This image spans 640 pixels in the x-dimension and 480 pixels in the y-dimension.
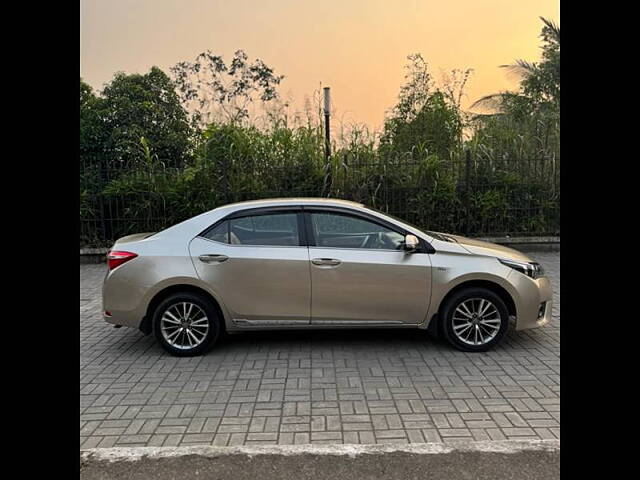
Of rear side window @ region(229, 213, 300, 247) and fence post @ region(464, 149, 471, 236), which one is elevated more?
fence post @ region(464, 149, 471, 236)

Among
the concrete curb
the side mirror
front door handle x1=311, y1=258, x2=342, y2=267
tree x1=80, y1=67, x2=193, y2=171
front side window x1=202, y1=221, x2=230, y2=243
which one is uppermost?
tree x1=80, y1=67, x2=193, y2=171

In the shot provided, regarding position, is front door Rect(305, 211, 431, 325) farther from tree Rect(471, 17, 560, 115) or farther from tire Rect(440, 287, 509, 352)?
tree Rect(471, 17, 560, 115)

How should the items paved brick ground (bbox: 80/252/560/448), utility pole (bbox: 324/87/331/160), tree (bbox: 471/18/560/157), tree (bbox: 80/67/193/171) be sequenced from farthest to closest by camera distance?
tree (bbox: 80/67/193/171) < tree (bbox: 471/18/560/157) < utility pole (bbox: 324/87/331/160) < paved brick ground (bbox: 80/252/560/448)

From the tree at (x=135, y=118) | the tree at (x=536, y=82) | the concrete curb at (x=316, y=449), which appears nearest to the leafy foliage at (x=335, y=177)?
the tree at (x=135, y=118)

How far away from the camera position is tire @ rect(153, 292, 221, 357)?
15.8ft

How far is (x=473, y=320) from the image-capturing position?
4.86 meters

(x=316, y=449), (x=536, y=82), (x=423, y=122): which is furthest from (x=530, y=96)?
(x=316, y=449)

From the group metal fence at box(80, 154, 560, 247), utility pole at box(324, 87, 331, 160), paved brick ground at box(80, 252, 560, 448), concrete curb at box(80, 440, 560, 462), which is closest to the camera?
concrete curb at box(80, 440, 560, 462)

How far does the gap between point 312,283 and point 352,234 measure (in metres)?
0.67

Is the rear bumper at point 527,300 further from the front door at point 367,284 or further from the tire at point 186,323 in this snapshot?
the tire at point 186,323

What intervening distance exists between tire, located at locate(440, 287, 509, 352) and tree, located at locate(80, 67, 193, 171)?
12.3m

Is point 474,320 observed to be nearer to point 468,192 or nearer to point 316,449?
point 316,449

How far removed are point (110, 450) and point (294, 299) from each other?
7.03 feet


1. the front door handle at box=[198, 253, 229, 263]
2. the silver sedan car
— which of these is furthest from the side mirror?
the front door handle at box=[198, 253, 229, 263]
